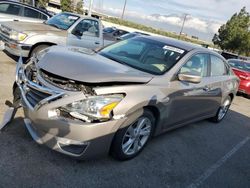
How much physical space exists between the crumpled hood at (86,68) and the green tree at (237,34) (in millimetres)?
36474

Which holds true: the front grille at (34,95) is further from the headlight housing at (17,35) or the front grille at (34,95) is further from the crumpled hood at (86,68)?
the headlight housing at (17,35)

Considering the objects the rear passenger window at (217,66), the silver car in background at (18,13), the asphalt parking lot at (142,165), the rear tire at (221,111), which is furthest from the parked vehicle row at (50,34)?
the rear tire at (221,111)

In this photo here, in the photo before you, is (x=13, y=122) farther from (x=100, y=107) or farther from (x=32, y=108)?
(x=100, y=107)

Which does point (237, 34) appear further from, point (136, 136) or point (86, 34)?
point (136, 136)

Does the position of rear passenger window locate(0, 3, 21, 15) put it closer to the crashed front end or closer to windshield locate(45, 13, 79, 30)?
windshield locate(45, 13, 79, 30)

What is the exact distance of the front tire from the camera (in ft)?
11.8

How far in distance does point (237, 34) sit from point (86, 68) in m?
37.2

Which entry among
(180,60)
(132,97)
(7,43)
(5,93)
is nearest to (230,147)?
(180,60)

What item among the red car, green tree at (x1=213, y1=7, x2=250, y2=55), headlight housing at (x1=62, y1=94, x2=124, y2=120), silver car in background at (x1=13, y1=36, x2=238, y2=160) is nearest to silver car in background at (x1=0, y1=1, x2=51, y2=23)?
silver car in background at (x1=13, y1=36, x2=238, y2=160)

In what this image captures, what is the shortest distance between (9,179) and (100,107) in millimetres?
1210

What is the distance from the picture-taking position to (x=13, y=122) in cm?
429

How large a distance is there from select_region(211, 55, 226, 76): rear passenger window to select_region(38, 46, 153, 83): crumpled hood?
209cm

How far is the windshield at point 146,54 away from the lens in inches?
172

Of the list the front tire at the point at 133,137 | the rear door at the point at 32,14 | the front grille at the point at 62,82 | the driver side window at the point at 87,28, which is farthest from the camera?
the rear door at the point at 32,14
